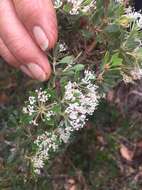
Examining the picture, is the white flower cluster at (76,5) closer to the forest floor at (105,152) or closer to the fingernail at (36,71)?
the fingernail at (36,71)

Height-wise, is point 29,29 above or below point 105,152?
above

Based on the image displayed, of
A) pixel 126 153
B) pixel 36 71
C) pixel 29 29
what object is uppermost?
pixel 29 29

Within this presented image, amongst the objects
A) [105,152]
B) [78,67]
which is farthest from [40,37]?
[105,152]

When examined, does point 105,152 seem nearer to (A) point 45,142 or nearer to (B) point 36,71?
(A) point 45,142

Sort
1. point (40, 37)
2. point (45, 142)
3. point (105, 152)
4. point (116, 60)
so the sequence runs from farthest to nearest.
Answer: point (105, 152) → point (45, 142) → point (116, 60) → point (40, 37)

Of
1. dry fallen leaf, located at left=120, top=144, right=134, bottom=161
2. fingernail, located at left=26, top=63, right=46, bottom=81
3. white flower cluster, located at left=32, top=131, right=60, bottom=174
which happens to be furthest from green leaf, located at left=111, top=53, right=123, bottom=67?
dry fallen leaf, located at left=120, top=144, right=134, bottom=161

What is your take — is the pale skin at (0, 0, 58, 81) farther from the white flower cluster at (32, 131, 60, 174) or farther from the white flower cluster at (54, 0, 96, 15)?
the white flower cluster at (32, 131, 60, 174)
